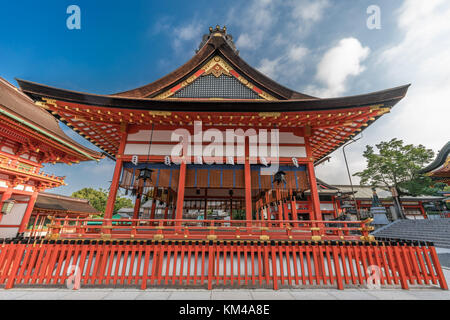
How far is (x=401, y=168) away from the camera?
20.4 metres

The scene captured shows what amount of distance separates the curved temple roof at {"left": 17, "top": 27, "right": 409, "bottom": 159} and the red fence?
4.62 metres

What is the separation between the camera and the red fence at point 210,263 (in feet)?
15.0

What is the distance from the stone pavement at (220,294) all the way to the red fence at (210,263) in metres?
0.19

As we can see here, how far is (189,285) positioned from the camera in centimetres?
465

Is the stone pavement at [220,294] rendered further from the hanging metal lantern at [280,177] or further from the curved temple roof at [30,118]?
the curved temple roof at [30,118]

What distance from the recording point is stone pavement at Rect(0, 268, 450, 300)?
3.95m

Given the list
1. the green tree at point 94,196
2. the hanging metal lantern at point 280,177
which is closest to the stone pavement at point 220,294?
the hanging metal lantern at point 280,177

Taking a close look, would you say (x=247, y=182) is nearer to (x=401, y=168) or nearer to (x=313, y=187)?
(x=313, y=187)

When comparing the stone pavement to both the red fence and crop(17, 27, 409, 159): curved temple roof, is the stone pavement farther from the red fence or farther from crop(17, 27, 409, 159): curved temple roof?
crop(17, 27, 409, 159): curved temple roof

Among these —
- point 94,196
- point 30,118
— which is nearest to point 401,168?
point 30,118

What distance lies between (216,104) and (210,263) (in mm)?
5314

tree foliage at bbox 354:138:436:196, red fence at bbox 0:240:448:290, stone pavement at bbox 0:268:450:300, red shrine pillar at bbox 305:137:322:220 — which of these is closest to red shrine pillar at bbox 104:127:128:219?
red fence at bbox 0:240:448:290
